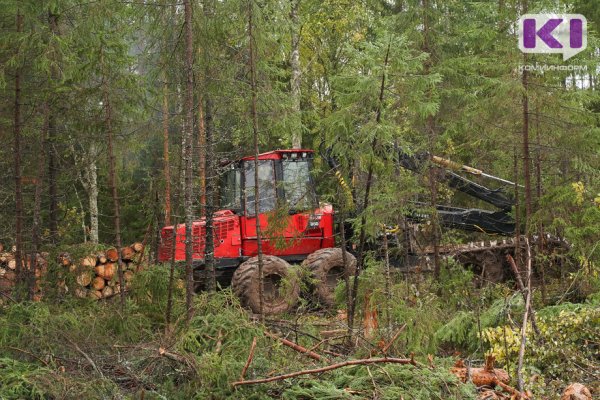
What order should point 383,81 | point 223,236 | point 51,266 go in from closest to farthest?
1. point 383,81
2. point 51,266
3. point 223,236

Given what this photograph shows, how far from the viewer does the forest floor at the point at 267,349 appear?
618cm

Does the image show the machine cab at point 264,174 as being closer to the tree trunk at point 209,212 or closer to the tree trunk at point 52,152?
the tree trunk at point 209,212

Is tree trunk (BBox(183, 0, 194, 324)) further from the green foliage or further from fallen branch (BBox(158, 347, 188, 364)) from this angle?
the green foliage

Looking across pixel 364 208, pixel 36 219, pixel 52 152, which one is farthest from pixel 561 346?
pixel 52 152

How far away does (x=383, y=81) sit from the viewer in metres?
8.69

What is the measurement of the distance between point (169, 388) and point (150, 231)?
6395 mm

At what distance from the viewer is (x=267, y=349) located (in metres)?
7.11

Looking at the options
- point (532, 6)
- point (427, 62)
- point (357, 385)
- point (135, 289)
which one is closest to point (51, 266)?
point (135, 289)

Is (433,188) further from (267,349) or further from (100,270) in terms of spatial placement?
(267,349)

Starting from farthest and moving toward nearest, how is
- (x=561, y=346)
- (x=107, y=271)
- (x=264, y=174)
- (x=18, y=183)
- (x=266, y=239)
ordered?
(x=107, y=271) → (x=264, y=174) → (x=266, y=239) → (x=18, y=183) → (x=561, y=346)

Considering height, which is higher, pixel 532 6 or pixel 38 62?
pixel 532 6

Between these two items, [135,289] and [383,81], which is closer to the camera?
[383,81]

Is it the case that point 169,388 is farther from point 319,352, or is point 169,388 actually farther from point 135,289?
point 135,289

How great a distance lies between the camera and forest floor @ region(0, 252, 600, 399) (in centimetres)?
618
